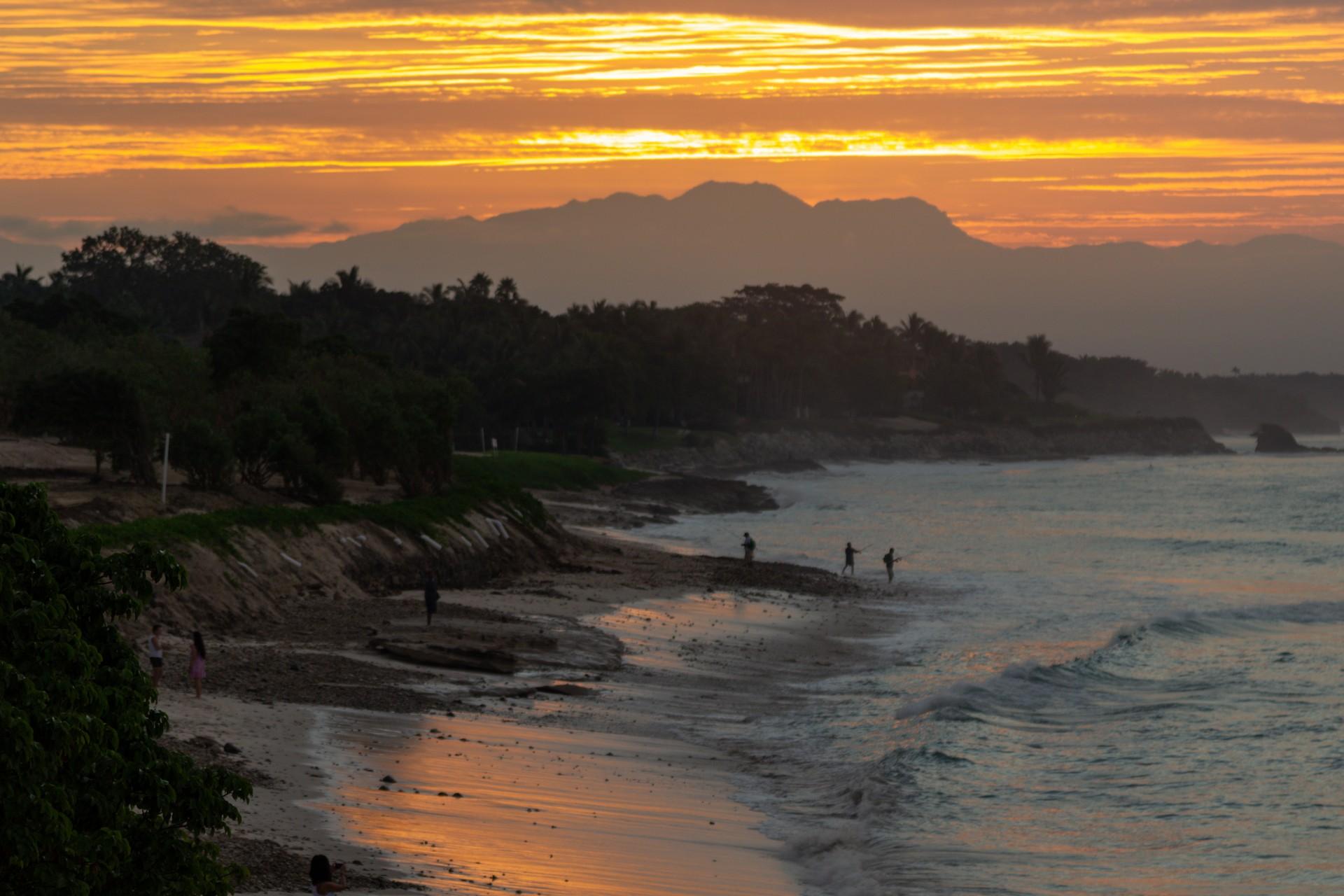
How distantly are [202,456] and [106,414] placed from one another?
2718mm

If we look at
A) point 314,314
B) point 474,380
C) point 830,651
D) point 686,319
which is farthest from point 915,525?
point 686,319

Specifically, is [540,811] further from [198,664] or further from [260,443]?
[260,443]

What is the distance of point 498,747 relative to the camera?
1884cm

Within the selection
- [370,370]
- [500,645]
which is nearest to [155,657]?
[500,645]

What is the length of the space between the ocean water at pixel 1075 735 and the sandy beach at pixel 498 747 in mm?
1197

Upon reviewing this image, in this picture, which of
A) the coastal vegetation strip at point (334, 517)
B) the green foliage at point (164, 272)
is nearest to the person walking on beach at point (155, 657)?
the coastal vegetation strip at point (334, 517)

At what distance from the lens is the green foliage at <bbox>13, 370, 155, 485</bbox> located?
3841 centimetres

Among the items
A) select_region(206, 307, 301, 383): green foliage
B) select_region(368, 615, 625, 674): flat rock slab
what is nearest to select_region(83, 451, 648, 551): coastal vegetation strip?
select_region(368, 615, 625, 674): flat rock slab

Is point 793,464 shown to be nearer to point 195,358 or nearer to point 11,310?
point 11,310

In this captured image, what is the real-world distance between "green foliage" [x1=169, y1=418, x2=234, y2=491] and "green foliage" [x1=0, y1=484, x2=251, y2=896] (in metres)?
29.2

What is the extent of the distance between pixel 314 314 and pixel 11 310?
37.6m

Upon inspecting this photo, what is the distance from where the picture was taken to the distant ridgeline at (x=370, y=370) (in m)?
41.7

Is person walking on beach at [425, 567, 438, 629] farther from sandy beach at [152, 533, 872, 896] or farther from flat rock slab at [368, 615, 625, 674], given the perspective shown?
sandy beach at [152, 533, 872, 896]

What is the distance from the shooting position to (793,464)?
13738cm
